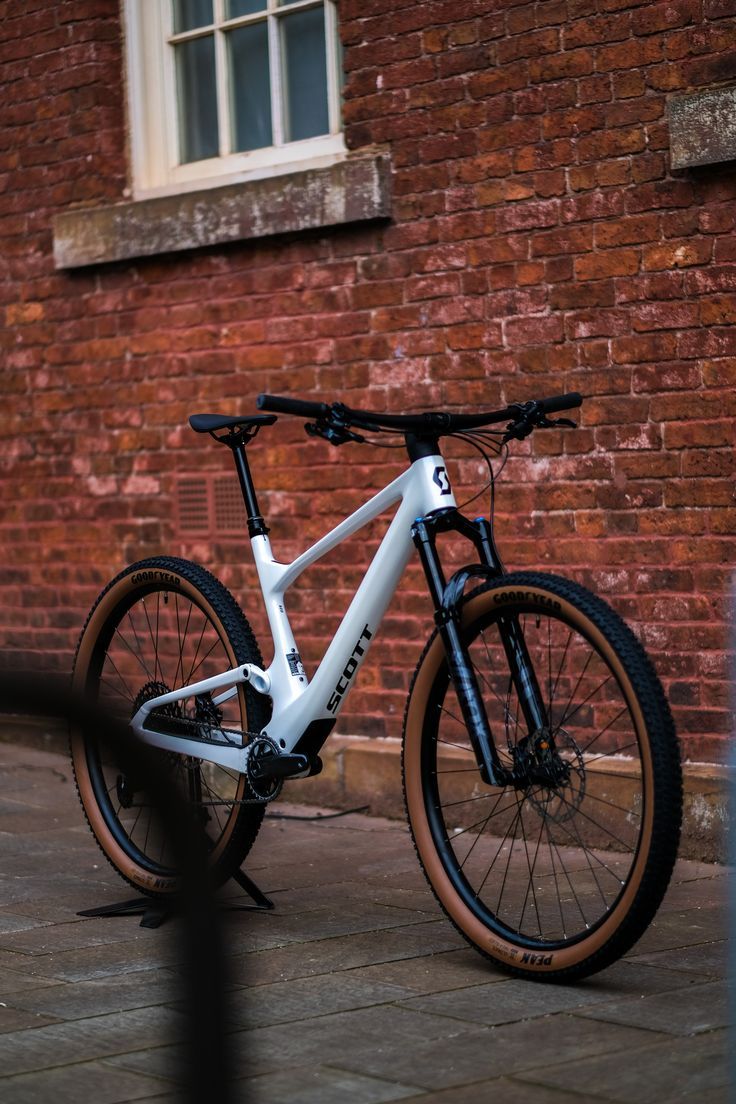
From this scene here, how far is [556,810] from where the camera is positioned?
4.47m

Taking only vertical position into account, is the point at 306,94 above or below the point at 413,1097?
above

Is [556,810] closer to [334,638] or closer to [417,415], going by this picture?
[334,638]

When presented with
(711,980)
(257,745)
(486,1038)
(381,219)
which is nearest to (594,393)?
(381,219)

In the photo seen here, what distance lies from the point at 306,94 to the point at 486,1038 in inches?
166

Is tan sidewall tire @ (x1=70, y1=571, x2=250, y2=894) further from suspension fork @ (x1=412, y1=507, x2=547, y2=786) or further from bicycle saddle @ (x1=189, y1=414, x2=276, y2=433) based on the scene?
suspension fork @ (x1=412, y1=507, x2=547, y2=786)

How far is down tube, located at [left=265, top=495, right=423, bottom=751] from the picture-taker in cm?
419

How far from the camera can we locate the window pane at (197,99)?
23.1 ft

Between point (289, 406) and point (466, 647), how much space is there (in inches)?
27.6

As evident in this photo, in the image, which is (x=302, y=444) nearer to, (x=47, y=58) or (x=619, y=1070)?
(x=47, y=58)

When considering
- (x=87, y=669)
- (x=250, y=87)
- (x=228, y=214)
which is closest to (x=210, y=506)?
(x=228, y=214)

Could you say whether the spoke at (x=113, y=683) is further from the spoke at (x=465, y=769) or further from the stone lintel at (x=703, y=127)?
the stone lintel at (x=703, y=127)

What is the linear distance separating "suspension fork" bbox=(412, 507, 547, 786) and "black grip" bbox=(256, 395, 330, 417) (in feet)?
1.16

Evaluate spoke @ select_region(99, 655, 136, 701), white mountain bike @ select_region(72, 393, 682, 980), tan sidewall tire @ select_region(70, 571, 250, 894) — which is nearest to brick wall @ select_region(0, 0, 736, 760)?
white mountain bike @ select_region(72, 393, 682, 980)

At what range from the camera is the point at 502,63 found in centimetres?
573
